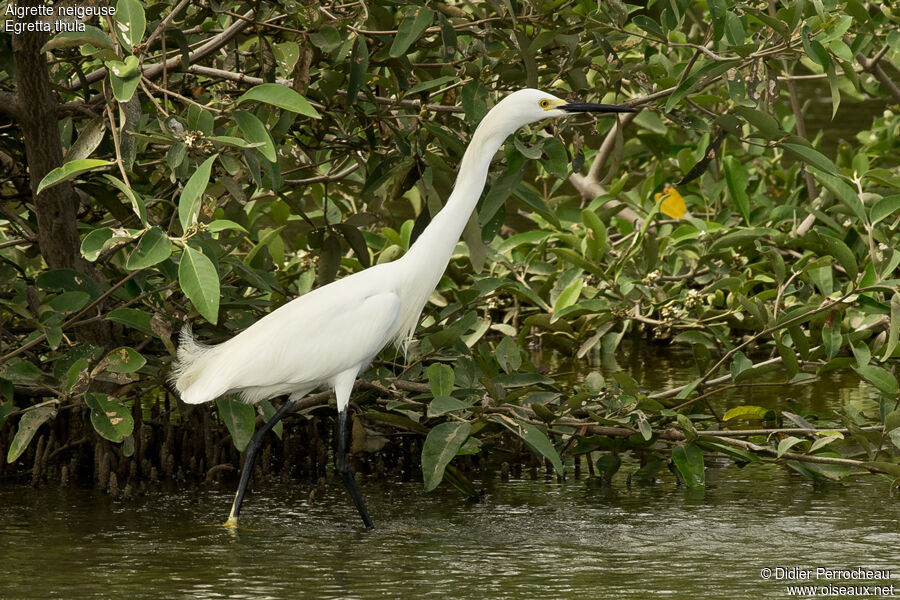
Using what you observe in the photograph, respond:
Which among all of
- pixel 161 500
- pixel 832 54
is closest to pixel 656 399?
pixel 832 54

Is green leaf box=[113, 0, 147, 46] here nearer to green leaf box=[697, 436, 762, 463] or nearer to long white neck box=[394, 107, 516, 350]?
long white neck box=[394, 107, 516, 350]

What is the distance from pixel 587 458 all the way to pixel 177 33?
2216mm

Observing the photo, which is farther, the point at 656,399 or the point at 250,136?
the point at 656,399

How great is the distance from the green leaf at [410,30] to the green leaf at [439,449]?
122 centimetres

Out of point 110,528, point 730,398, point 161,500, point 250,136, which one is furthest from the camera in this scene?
point 730,398

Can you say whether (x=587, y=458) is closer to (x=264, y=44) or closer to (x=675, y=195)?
(x=264, y=44)

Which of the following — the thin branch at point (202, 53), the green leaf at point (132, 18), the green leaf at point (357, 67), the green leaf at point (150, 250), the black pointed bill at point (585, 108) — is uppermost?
the thin branch at point (202, 53)

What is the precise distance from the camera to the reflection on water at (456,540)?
3549mm

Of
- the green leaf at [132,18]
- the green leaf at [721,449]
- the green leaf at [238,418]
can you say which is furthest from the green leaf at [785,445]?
the green leaf at [132,18]

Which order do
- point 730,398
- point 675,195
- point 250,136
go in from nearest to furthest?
1. point 250,136
2. point 730,398
3. point 675,195

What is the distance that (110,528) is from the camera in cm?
417

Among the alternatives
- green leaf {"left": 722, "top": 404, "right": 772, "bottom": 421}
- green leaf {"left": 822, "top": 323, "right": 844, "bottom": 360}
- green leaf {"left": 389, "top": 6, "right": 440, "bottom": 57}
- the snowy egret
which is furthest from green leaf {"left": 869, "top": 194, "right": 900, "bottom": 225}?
green leaf {"left": 389, "top": 6, "right": 440, "bottom": 57}

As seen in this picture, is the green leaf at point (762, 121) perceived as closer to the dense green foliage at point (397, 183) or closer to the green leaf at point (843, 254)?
the dense green foliage at point (397, 183)

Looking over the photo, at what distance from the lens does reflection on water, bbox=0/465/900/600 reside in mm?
3549
